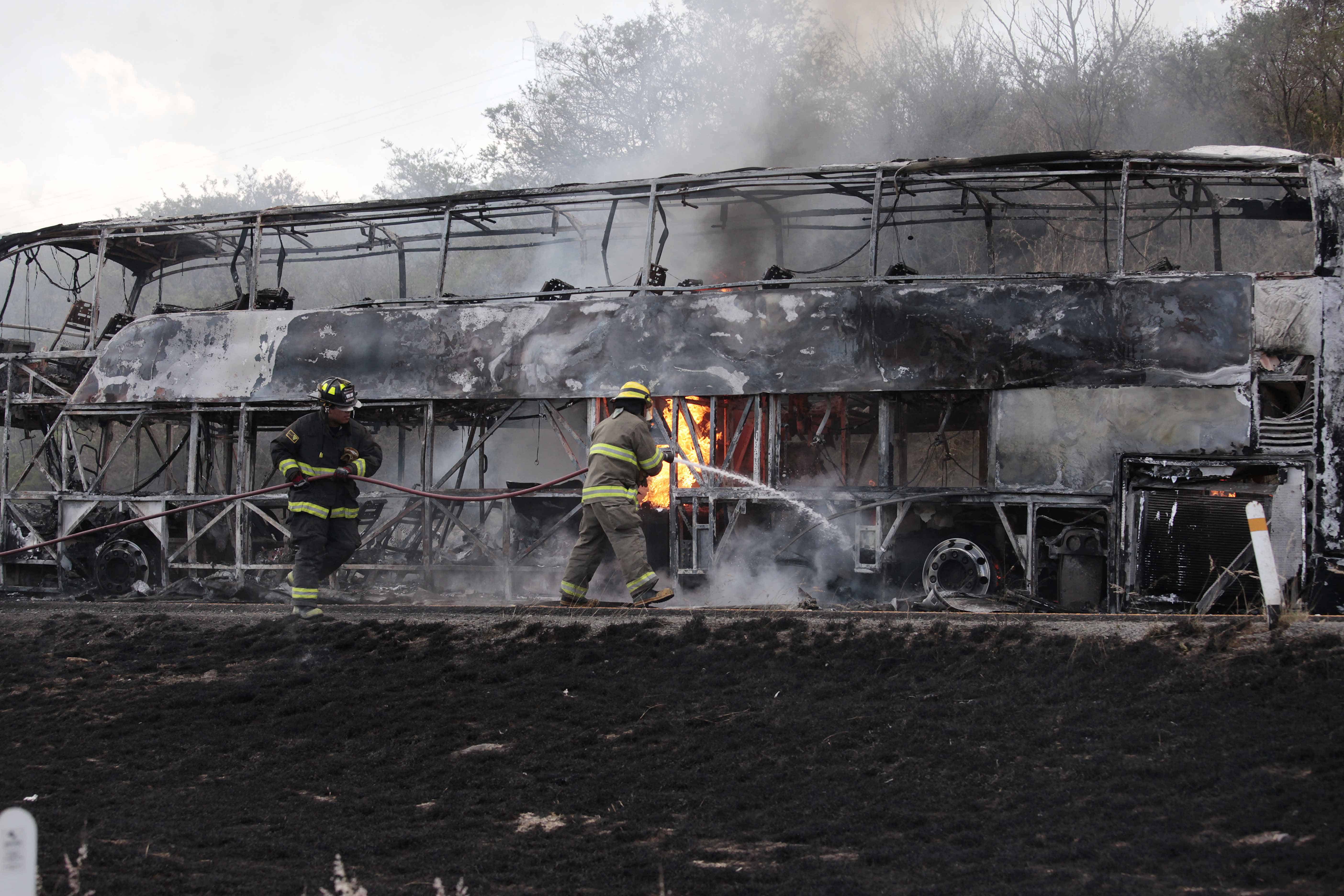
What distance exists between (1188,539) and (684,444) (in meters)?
5.12

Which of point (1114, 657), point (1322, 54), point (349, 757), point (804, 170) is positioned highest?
point (1322, 54)

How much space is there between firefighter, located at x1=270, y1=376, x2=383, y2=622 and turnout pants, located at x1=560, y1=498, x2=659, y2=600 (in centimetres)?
169

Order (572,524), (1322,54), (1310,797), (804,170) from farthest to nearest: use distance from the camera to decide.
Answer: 1. (1322,54)
2. (572,524)
3. (804,170)
4. (1310,797)

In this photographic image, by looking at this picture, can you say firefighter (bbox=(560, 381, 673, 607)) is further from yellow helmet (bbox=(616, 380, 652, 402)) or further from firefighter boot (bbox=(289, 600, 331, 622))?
firefighter boot (bbox=(289, 600, 331, 622))

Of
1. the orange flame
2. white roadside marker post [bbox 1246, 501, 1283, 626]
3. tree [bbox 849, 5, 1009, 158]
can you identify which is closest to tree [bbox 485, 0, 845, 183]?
tree [bbox 849, 5, 1009, 158]

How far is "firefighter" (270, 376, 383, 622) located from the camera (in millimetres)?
8266

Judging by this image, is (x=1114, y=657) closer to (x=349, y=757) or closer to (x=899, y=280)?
(x=349, y=757)

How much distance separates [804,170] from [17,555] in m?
9.95

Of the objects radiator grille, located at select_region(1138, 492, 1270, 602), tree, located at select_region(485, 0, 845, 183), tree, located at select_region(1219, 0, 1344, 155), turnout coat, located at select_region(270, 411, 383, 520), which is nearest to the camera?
turnout coat, located at select_region(270, 411, 383, 520)

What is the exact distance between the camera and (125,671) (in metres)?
6.93

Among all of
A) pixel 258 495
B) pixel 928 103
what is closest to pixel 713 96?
pixel 928 103

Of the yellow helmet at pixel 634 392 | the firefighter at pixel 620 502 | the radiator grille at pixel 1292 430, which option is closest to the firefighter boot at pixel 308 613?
the firefighter at pixel 620 502

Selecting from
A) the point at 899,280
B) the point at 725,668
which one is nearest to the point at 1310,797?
the point at 725,668

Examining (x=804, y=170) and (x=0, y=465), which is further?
(x=0, y=465)
